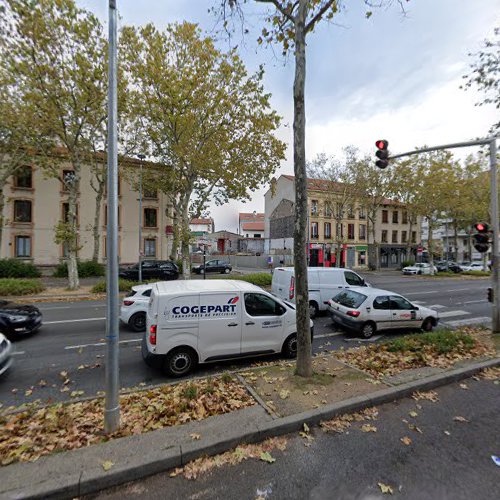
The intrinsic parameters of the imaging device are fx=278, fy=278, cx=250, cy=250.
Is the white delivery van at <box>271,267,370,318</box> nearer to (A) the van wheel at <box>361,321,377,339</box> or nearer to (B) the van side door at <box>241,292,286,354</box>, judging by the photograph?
(A) the van wheel at <box>361,321,377,339</box>

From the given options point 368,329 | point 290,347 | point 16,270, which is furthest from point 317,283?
point 16,270

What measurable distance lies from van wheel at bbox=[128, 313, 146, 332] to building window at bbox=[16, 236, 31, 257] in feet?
77.7

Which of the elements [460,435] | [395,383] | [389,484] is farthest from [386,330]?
[389,484]

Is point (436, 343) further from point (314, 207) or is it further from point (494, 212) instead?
point (314, 207)

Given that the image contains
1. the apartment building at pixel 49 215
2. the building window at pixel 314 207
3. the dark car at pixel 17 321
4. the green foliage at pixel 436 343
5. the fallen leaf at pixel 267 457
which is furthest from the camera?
the building window at pixel 314 207

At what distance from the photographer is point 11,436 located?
3.25 metres

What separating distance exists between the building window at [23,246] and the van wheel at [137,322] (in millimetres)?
23687

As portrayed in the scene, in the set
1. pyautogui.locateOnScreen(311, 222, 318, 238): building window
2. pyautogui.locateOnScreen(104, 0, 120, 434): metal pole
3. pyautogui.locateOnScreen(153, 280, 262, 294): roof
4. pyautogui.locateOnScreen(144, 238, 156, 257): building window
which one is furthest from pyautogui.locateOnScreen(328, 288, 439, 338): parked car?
pyautogui.locateOnScreen(311, 222, 318, 238): building window

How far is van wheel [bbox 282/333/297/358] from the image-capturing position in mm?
6227

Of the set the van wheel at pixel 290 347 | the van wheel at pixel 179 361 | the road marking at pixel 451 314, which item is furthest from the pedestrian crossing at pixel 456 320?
the van wheel at pixel 179 361

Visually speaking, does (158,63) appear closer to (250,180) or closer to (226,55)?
(226,55)

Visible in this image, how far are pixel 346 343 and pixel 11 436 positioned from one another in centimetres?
699

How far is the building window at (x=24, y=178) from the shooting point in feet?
Answer: 80.3

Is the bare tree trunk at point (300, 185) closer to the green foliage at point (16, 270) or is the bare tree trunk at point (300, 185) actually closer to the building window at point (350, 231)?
the green foliage at point (16, 270)
